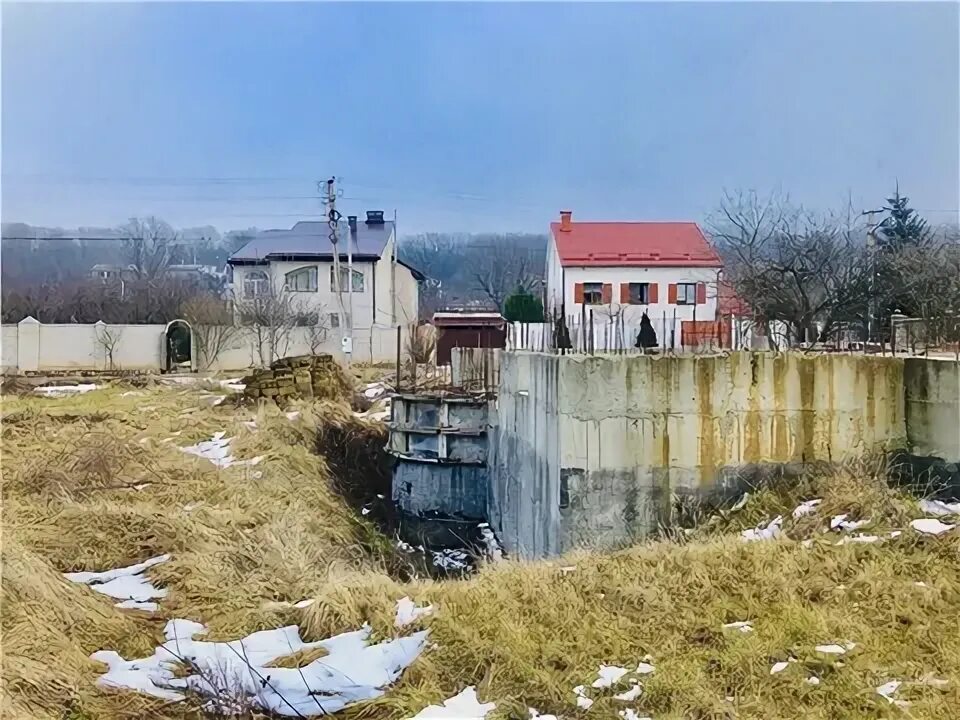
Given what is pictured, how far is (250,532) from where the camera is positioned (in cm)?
893

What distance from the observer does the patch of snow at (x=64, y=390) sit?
61.0ft

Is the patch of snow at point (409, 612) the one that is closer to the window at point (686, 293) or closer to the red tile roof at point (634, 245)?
the red tile roof at point (634, 245)

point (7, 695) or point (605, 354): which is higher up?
point (605, 354)

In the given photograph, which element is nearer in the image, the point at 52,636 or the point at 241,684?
the point at 241,684

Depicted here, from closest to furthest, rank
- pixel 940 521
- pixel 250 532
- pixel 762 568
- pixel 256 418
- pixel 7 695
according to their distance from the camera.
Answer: pixel 7 695, pixel 762 568, pixel 940 521, pixel 250 532, pixel 256 418

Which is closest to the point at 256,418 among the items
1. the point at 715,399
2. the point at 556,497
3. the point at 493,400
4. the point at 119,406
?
the point at 119,406

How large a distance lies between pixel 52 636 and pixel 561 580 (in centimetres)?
369

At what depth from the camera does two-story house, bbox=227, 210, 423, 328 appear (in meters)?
30.4

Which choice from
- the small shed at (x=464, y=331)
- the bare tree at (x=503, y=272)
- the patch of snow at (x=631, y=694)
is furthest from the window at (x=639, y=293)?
the patch of snow at (x=631, y=694)

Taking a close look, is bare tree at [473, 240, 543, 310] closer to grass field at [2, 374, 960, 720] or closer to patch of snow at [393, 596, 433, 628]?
grass field at [2, 374, 960, 720]

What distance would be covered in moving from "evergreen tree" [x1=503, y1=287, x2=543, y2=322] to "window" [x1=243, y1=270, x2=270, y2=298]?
39.5 ft

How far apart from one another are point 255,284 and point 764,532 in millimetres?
26350

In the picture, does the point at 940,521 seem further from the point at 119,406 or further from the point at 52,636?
the point at 119,406

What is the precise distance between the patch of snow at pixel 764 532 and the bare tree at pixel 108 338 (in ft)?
77.3
